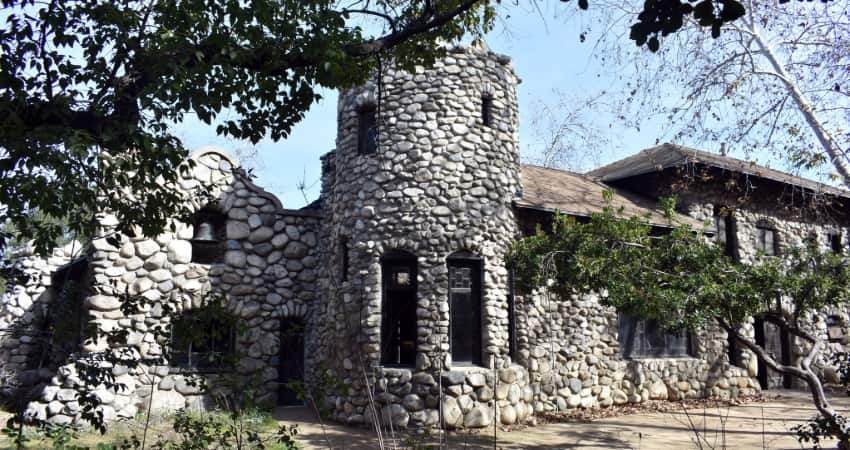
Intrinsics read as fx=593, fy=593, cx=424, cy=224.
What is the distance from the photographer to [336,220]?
10.9 meters

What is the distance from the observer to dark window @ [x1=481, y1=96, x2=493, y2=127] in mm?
10844

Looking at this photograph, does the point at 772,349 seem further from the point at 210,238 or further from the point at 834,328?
the point at 210,238

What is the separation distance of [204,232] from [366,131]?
368 centimetres

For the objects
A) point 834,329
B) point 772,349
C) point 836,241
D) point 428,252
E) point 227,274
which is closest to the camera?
point 428,252

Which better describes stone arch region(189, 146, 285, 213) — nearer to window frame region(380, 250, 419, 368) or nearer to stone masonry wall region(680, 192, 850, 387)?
window frame region(380, 250, 419, 368)

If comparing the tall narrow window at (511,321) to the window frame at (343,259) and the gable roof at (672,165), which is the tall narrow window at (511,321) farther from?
the gable roof at (672,165)

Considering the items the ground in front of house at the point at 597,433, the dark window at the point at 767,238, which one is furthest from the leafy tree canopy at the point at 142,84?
the dark window at the point at 767,238

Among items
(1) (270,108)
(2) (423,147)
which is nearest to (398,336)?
(2) (423,147)

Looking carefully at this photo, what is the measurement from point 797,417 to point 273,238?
1040cm

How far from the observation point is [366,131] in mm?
11008

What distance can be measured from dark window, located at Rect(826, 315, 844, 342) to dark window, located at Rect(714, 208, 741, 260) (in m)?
4.28

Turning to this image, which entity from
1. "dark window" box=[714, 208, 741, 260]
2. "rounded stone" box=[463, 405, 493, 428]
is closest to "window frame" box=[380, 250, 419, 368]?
"rounded stone" box=[463, 405, 493, 428]

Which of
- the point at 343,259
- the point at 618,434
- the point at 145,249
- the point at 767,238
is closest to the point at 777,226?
the point at 767,238

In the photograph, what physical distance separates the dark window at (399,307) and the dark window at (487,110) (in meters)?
2.92
